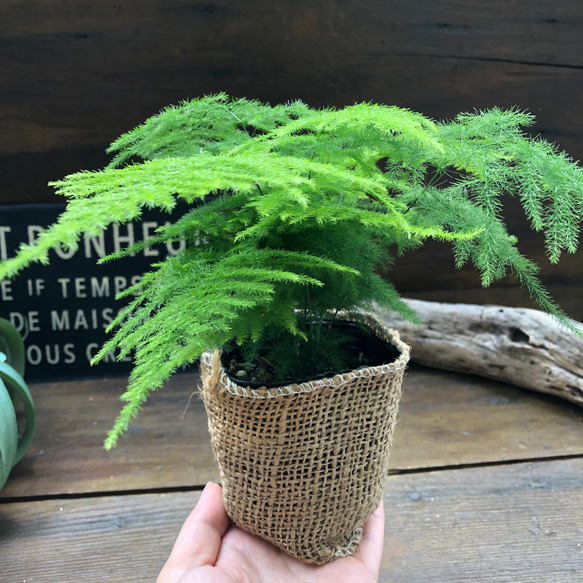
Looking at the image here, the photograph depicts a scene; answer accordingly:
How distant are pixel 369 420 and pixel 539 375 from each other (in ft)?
1.96

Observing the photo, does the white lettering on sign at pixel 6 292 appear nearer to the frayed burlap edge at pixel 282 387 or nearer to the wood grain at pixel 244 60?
the wood grain at pixel 244 60

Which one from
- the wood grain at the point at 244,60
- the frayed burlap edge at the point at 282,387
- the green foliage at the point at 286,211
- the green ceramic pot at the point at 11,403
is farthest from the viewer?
the wood grain at the point at 244,60

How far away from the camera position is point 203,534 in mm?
528

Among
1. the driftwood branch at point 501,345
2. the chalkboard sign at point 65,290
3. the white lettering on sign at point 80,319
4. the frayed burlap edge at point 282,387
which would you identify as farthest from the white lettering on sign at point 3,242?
the driftwood branch at point 501,345

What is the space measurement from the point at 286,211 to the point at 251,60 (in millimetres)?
703

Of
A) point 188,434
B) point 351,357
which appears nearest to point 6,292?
point 188,434

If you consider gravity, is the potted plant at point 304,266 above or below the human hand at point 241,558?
above

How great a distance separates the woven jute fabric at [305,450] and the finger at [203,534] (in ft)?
0.12

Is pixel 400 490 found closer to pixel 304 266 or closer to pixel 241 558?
pixel 241 558

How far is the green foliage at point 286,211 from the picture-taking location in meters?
0.33

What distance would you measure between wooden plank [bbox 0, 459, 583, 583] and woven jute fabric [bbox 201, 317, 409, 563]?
0.57 ft

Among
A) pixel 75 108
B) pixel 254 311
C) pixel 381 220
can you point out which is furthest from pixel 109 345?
pixel 75 108

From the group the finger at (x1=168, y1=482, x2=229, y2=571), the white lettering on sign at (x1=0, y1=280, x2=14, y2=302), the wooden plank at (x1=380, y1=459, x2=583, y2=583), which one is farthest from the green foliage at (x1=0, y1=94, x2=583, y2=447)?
the white lettering on sign at (x1=0, y1=280, x2=14, y2=302)

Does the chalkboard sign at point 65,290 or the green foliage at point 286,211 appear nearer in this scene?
the green foliage at point 286,211
